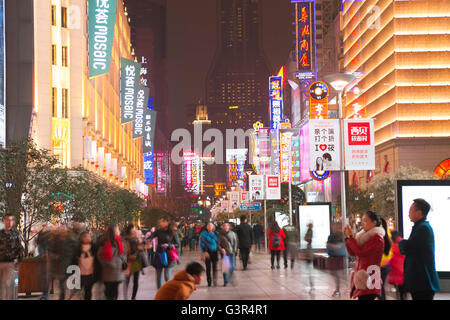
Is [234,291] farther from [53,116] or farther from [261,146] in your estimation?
[261,146]

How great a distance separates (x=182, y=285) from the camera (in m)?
7.73

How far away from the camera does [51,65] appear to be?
1906 inches

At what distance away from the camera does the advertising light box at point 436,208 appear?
14203mm

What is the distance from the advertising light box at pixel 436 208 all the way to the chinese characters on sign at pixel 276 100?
79764mm

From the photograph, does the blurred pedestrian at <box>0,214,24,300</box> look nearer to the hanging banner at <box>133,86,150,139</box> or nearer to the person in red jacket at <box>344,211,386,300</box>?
the person in red jacket at <box>344,211,386,300</box>

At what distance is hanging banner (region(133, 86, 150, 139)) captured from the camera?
6881cm

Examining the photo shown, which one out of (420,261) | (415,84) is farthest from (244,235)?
(415,84)

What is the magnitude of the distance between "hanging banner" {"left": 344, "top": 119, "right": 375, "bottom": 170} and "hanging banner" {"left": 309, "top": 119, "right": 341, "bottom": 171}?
37cm

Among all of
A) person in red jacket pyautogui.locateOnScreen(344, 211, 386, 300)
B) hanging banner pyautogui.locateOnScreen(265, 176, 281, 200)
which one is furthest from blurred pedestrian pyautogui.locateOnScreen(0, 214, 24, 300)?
hanging banner pyautogui.locateOnScreen(265, 176, 281, 200)

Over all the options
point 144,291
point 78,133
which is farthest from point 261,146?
point 144,291

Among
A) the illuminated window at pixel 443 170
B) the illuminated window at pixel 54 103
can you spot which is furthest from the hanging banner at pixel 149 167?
the illuminated window at pixel 54 103

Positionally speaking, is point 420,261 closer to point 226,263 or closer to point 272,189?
point 226,263

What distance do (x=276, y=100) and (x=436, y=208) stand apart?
8207cm

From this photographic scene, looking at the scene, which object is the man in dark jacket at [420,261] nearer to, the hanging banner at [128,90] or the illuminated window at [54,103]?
the illuminated window at [54,103]
